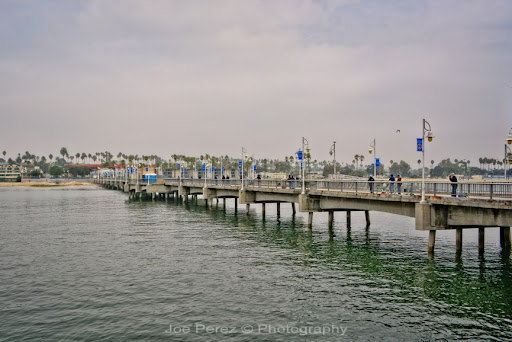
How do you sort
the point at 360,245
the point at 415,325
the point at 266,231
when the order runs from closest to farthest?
the point at 415,325 → the point at 360,245 → the point at 266,231

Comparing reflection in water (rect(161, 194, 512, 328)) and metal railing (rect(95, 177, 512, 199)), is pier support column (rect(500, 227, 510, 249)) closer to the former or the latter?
reflection in water (rect(161, 194, 512, 328))

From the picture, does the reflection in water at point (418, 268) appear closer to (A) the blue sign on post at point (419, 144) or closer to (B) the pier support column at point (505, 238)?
(B) the pier support column at point (505, 238)

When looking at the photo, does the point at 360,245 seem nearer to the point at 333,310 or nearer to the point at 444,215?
the point at 444,215

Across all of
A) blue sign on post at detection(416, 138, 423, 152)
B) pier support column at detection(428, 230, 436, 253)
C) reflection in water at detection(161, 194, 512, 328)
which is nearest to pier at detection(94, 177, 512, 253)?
pier support column at detection(428, 230, 436, 253)

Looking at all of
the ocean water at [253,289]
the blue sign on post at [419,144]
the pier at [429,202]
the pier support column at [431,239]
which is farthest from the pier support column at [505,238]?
the blue sign on post at [419,144]

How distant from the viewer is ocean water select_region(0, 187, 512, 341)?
57.1 feet

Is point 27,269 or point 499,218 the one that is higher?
point 499,218

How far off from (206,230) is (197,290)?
81.3 ft

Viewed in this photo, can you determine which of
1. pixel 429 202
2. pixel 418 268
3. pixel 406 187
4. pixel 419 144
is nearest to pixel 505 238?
pixel 406 187

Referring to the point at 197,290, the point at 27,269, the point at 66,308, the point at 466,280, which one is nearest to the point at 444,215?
the point at 466,280

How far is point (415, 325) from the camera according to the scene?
58.2 ft

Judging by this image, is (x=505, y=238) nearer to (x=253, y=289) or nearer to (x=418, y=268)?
(x=418, y=268)

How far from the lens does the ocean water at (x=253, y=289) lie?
17.4 meters

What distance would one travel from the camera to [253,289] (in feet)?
75.5
